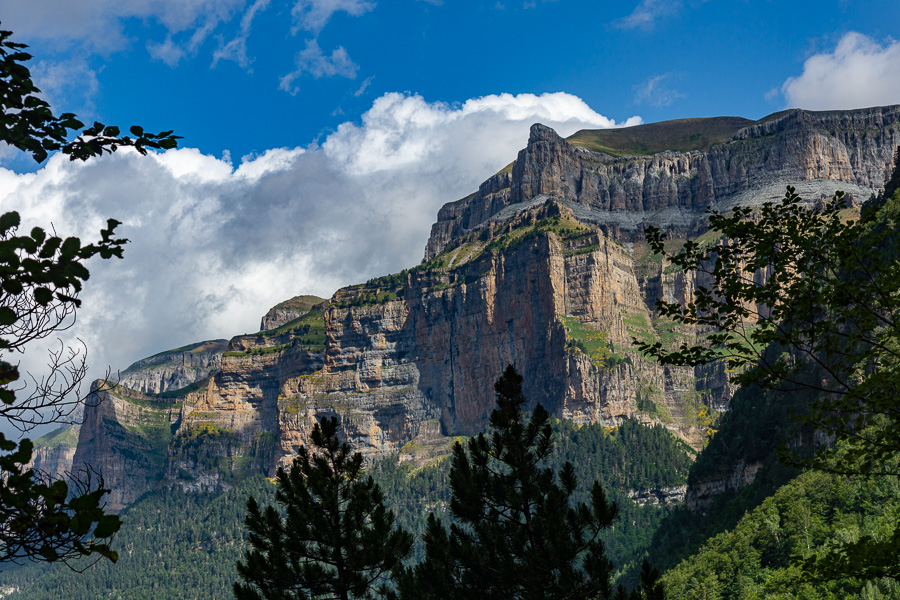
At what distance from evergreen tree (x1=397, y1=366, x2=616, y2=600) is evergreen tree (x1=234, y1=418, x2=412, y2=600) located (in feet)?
6.80

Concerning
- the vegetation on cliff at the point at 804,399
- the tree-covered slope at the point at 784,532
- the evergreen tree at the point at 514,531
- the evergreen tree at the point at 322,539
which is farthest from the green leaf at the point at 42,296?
the tree-covered slope at the point at 784,532

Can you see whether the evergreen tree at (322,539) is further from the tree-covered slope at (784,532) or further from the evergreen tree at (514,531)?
the tree-covered slope at (784,532)

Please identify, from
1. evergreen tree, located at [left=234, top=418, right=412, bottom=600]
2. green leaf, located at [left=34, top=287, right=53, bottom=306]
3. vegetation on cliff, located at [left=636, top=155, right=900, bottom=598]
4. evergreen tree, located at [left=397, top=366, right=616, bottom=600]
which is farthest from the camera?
evergreen tree, located at [left=234, top=418, right=412, bottom=600]

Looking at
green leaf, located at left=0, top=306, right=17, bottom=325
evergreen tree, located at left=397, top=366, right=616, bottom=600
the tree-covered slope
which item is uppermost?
green leaf, located at left=0, top=306, right=17, bottom=325

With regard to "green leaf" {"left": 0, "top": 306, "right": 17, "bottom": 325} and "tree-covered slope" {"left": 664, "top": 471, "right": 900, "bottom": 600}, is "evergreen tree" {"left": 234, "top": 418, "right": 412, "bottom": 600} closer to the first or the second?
"green leaf" {"left": 0, "top": 306, "right": 17, "bottom": 325}

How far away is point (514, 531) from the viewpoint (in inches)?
1517

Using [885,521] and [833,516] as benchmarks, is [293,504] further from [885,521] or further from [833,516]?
[833,516]

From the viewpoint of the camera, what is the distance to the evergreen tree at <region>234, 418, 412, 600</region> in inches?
1412

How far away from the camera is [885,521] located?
90562mm

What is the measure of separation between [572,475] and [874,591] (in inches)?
2286

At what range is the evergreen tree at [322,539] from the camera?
35875mm

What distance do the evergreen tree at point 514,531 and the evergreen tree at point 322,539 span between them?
2072 mm

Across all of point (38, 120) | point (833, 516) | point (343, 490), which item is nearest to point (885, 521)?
point (833, 516)

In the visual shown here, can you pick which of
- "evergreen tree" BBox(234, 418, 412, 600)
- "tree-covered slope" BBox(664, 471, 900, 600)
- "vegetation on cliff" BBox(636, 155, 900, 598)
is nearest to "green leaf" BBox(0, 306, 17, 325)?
"vegetation on cliff" BBox(636, 155, 900, 598)
